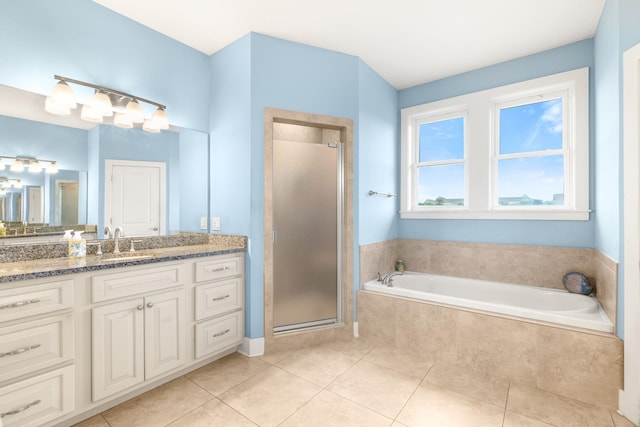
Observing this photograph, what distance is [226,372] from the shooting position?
222cm

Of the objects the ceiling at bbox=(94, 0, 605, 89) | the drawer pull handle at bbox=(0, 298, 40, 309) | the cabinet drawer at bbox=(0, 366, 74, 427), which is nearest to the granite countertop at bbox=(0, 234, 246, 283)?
the drawer pull handle at bbox=(0, 298, 40, 309)

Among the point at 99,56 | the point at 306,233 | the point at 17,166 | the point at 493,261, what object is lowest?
the point at 493,261

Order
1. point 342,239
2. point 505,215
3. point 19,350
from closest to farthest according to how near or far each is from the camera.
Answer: point 19,350, point 342,239, point 505,215

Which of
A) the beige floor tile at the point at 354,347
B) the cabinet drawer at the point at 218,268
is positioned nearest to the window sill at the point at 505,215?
the beige floor tile at the point at 354,347

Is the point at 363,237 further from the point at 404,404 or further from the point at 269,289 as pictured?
the point at 404,404

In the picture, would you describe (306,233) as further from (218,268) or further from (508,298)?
(508,298)

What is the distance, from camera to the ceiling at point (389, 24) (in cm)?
217

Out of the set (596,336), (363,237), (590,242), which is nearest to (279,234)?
(363,237)

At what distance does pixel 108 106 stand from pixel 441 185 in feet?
10.5

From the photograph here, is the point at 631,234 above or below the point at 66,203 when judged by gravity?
below

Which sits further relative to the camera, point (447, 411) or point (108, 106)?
point (108, 106)

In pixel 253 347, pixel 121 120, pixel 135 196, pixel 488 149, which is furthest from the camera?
pixel 488 149

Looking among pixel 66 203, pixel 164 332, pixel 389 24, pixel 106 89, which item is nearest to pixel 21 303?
pixel 164 332

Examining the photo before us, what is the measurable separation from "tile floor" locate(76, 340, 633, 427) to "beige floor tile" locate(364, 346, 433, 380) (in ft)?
0.05
